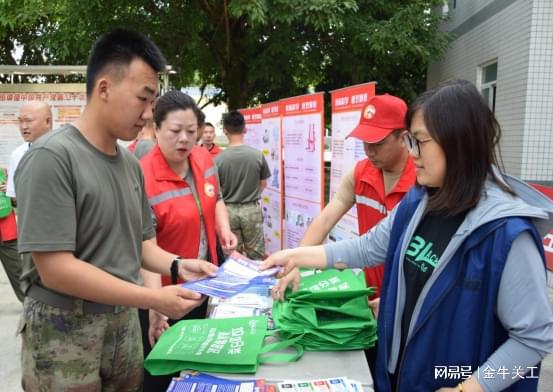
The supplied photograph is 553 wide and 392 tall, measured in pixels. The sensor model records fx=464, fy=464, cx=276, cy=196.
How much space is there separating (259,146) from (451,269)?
218 inches

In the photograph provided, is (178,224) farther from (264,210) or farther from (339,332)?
(264,210)

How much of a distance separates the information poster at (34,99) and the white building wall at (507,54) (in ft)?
20.1

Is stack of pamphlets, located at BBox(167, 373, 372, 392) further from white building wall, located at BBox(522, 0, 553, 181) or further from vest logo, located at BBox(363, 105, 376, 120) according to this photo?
white building wall, located at BBox(522, 0, 553, 181)

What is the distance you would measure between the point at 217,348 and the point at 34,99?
18.5ft

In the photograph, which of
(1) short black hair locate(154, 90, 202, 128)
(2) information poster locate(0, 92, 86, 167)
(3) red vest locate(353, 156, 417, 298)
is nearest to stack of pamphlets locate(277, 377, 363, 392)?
(3) red vest locate(353, 156, 417, 298)

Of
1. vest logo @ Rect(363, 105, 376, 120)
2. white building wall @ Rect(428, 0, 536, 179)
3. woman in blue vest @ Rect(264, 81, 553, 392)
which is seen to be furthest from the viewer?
white building wall @ Rect(428, 0, 536, 179)

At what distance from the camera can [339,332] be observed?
5.25 feet

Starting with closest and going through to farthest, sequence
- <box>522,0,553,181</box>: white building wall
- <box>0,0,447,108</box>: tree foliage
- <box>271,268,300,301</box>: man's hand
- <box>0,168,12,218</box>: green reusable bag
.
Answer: <box>271,268,300,301</box>: man's hand, <box>0,168,12,218</box>: green reusable bag, <box>522,0,553,181</box>: white building wall, <box>0,0,447,108</box>: tree foliage

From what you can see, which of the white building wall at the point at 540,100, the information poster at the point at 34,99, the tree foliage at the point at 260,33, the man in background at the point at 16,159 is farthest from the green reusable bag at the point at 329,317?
the tree foliage at the point at 260,33

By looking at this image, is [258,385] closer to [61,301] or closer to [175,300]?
[175,300]

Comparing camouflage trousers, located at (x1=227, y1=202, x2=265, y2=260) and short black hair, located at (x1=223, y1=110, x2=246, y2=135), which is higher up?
short black hair, located at (x1=223, y1=110, x2=246, y2=135)

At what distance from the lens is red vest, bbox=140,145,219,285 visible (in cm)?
236

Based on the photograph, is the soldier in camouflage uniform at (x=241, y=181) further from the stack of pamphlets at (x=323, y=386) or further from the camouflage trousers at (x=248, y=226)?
the stack of pamphlets at (x=323, y=386)

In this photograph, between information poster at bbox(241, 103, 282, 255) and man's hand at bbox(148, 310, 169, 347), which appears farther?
information poster at bbox(241, 103, 282, 255)
